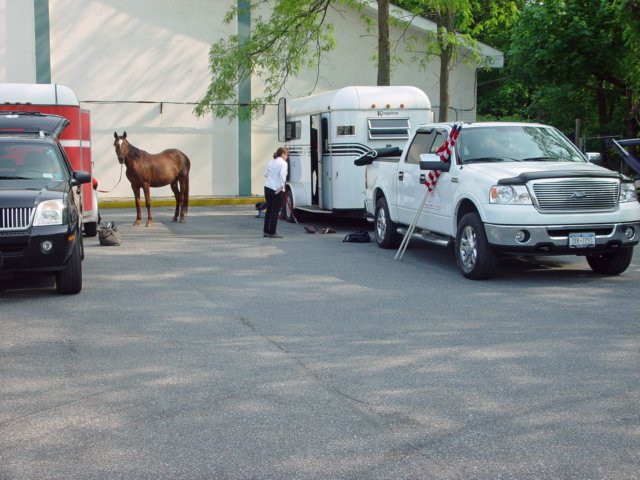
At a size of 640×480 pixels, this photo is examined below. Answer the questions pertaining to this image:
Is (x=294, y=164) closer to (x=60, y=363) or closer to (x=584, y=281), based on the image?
(x=584, y=281)

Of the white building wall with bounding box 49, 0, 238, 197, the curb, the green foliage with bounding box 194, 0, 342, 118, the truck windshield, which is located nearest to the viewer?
the truck windshield

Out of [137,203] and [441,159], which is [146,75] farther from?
[441,159]

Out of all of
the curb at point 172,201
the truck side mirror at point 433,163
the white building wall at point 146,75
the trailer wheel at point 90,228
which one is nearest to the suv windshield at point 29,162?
the truck side mirror at point 433,163

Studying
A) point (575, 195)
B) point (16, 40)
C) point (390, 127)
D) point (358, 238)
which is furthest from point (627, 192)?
point (16, 40)

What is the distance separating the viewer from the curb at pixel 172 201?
2666 cm

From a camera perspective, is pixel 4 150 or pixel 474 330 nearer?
pixel 474 330

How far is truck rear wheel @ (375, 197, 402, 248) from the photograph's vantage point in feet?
50.8

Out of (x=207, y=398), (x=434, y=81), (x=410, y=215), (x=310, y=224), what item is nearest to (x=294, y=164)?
(x=310, y=224)

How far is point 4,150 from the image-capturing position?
470 inches

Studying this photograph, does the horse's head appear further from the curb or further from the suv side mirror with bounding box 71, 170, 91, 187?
the suv side mirror with bounding box 71, 170, 91, 187

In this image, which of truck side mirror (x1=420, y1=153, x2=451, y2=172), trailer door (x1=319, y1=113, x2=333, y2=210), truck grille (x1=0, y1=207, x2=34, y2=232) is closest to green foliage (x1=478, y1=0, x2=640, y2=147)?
trailer door (x1=319, y1=113, x2=333, y2=210)

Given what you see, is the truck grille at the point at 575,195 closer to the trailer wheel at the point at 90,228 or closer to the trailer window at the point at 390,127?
the trailer window at the point at 390,127

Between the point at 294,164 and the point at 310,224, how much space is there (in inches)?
64.3

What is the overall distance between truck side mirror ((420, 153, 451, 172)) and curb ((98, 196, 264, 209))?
15035 millimetres
